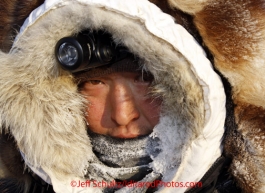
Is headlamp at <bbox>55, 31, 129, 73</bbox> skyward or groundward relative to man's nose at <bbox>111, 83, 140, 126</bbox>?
skyward

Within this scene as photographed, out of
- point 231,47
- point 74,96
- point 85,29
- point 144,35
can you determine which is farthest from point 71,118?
point 231,47

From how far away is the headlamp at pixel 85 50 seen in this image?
3.29 ft

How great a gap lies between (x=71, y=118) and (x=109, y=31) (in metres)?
0.36

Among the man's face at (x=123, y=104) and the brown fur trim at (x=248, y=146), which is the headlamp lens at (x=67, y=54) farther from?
the brown fur trim at (x=248, y=146)

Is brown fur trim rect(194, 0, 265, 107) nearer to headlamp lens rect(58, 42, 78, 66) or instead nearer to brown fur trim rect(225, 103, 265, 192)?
brown fur trim rect(225, 103, 265, 192)

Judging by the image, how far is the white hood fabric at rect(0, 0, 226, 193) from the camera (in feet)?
2.98

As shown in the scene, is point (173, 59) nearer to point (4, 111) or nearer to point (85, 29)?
point (85, 29)

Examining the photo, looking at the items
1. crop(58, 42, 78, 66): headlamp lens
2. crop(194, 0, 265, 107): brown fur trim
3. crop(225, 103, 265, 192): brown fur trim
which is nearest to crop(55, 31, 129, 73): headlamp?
crop(58, 42, 78, 66): headlamp lens

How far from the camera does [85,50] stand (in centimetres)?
101

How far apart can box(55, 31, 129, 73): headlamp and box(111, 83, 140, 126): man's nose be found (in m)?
0.15

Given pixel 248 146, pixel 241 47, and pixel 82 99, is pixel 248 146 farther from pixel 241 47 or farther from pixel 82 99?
pixel 82 99

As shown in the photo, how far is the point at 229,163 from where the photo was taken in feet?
3.50

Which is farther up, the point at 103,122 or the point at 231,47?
the point at 231,47

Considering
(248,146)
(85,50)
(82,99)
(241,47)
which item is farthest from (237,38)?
(82,99)
